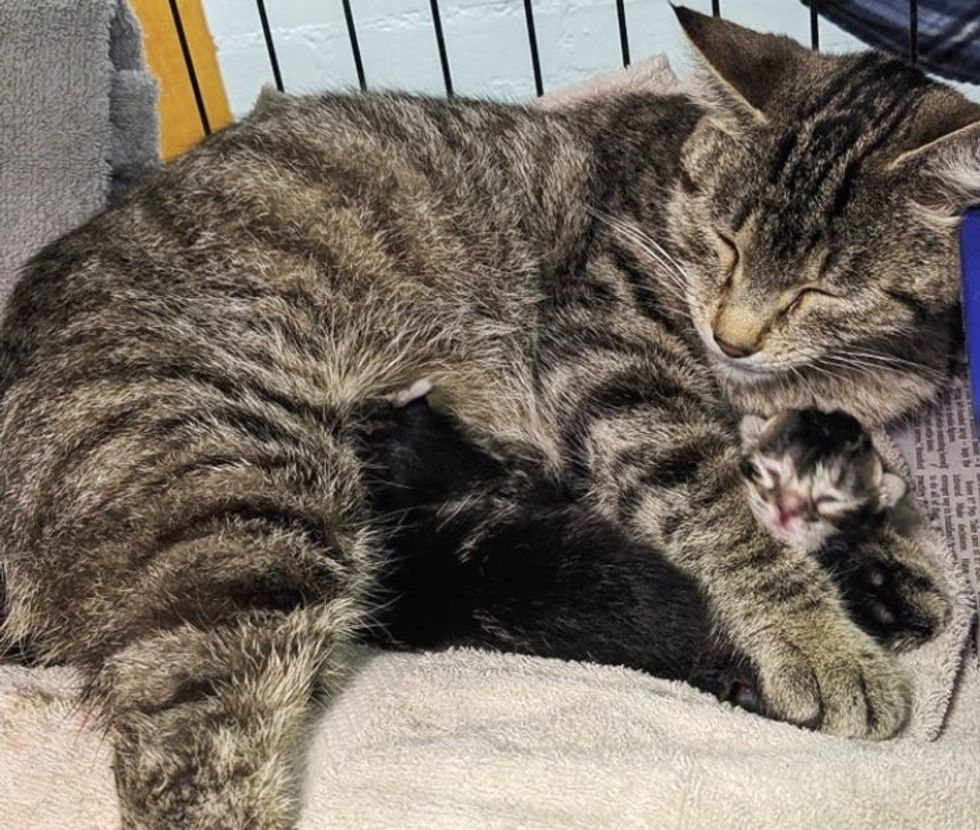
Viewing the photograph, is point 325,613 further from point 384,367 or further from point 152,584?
point 384,367


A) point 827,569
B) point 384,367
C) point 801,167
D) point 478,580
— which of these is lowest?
point 827,569

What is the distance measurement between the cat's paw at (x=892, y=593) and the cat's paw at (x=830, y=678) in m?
0.07

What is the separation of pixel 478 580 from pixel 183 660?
366 millimetres

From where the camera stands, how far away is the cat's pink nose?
151 cm

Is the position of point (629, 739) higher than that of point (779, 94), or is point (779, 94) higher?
point (779, 94)

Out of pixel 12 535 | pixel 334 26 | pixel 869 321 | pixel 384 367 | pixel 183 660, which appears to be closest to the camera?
pixel 183 660

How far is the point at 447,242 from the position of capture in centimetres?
166

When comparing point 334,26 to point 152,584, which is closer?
point 152,584

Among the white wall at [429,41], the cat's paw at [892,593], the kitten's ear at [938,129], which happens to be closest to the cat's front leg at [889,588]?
the cat's paw at [892,593]

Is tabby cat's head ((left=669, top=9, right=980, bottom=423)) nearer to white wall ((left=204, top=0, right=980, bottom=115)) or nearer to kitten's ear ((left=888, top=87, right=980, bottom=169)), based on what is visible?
kitten's ear ((left=888, top=87, right=980, bottom=169))

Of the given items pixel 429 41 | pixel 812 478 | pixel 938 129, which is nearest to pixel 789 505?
pixel 812 478

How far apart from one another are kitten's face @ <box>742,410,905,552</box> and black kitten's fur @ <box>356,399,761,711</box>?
0.17m

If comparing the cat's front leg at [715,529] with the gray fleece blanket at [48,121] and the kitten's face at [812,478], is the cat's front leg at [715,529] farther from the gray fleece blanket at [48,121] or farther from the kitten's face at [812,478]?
the gray fleece blanket at [48,121]

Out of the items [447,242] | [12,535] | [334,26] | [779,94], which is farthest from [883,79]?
[334,26]
